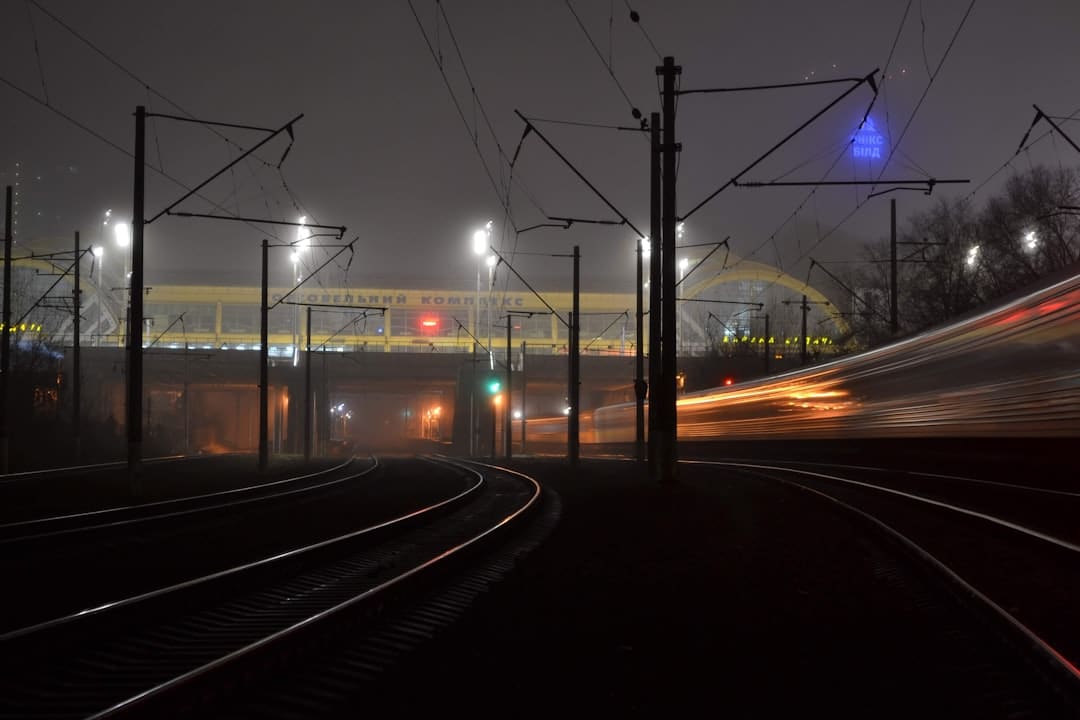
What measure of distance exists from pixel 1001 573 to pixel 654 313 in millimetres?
16166

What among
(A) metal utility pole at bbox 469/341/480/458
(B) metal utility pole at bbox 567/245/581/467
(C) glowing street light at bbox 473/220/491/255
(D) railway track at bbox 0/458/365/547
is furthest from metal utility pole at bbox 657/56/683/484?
(C) glowing street light at bbox 473/220/491/255

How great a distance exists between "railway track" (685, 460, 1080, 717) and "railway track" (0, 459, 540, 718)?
380 cm

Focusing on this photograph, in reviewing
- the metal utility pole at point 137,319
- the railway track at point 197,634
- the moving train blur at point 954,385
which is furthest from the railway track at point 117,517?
the moving train blur at point 954,385

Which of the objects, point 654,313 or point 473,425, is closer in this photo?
point 654,313

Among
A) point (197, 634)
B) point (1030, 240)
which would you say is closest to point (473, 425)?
point (1030, 240)

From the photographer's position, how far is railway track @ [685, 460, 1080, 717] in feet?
17.6

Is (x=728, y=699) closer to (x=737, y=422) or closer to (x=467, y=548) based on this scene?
(x=467, y=548)

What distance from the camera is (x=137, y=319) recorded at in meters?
21.6

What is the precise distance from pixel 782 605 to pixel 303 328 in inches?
3529

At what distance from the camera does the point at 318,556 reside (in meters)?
10.8

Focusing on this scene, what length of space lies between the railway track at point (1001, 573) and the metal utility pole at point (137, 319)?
1363cm

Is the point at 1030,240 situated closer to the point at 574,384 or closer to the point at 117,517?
the point at 574,384

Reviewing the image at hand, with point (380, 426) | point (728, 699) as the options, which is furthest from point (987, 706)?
point (380, 426)

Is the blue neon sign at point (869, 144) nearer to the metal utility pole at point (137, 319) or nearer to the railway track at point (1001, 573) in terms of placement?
the railway track at point (1001, 573)
